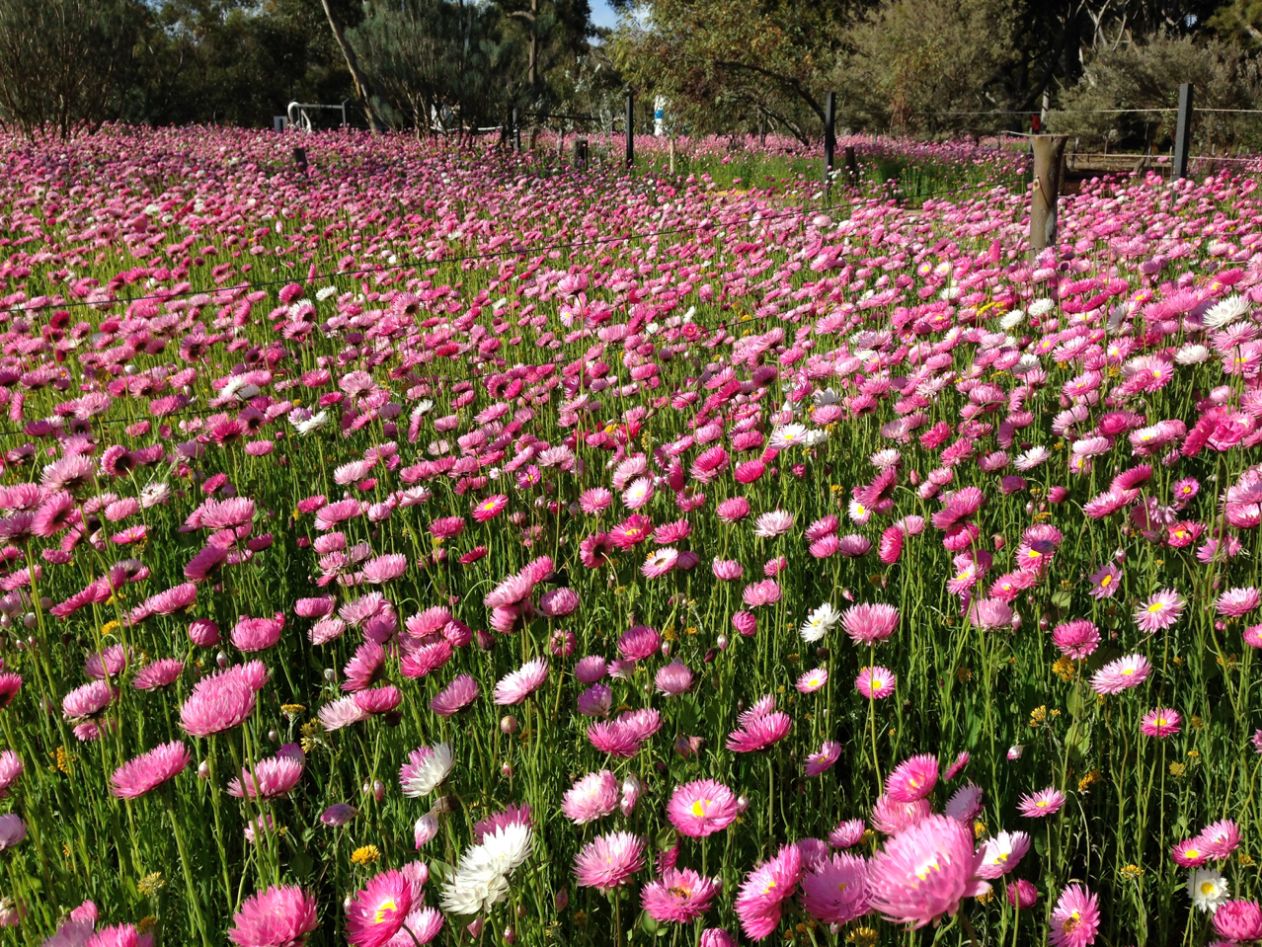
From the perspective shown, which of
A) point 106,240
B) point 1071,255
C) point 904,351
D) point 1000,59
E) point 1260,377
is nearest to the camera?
point 1260,377

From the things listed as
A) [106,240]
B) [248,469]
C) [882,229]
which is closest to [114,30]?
[106,240]

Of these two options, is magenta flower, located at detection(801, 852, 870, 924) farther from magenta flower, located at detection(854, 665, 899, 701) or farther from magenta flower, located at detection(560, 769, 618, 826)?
magenta flower, located at detection(854, 665, 899, 701)

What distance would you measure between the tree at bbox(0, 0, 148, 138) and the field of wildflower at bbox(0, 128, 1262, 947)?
11.8m

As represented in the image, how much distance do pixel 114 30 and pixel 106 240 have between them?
41.2 ft

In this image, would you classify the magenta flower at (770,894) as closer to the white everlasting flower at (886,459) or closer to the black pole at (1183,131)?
the white everlasting flower at (886,459)

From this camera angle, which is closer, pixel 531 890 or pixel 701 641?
pixel 531 890

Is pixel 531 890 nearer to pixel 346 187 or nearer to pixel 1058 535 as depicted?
pixel 1058 535

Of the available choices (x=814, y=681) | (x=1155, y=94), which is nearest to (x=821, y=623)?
(x=814, y=681)

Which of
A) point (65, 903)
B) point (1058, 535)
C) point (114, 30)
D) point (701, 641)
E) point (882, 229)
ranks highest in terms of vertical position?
point (114, 30)

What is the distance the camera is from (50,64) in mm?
13352

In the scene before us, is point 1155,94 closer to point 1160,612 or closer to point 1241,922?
point 1160,612

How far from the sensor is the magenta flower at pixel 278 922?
88cm

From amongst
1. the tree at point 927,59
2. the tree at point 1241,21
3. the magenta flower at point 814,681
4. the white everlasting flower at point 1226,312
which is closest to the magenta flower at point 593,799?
the magenta flower at point 814,681

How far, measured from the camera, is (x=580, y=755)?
5.25ft
